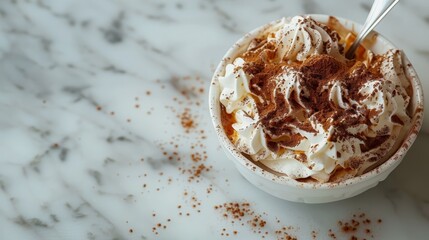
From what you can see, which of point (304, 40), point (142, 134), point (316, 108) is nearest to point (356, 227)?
point (316, 108)

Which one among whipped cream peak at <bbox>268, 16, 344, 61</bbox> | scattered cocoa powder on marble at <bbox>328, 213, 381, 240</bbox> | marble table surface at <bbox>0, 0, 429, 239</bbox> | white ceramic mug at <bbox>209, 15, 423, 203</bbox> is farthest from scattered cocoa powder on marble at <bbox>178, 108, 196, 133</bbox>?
scattered cocoa powder on marble at <bbox>328, 213, 381, 240</bbox>

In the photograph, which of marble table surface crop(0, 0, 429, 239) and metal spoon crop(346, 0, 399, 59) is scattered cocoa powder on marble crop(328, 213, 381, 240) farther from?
metal spoon crop(346, 0, 399, 59)

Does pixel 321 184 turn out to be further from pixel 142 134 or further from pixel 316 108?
pixel 142 134

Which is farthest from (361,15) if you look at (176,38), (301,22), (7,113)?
(7,113)

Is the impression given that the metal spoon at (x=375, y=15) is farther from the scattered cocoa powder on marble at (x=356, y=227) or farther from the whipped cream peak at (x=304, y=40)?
the scattered cocoa powder on marble at (x=356, y=227)

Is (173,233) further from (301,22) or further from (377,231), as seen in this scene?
(301,22)

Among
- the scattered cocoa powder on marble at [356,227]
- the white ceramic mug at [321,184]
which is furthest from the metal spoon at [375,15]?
the scattered cocoa powder on marble at [356,227]
